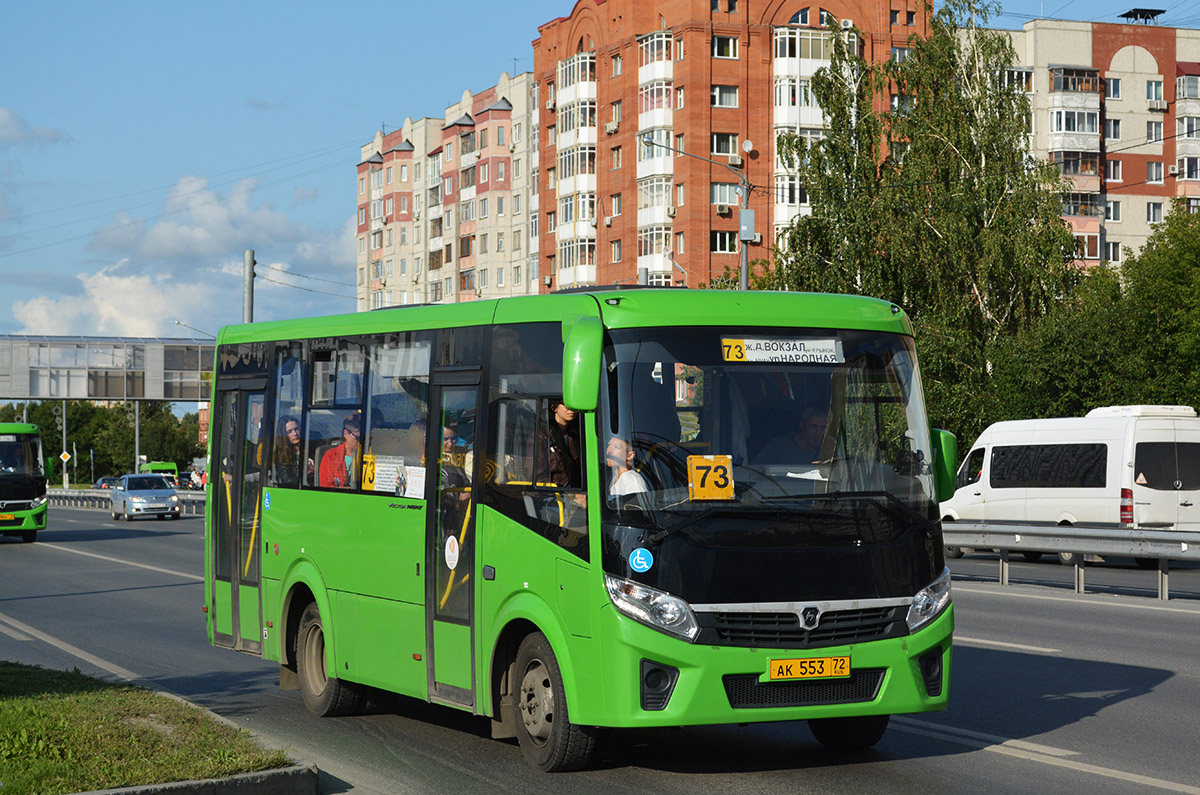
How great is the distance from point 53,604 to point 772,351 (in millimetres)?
14739

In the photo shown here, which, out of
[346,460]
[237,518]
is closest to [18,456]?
[237,518]

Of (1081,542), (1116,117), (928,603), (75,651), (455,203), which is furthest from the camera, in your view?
(455,203)

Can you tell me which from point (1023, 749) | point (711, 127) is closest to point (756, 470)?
point (1023, 749)

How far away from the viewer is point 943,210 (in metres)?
46.4

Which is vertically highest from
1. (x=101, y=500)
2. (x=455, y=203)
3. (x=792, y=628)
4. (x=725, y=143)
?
(x=455, y=203)

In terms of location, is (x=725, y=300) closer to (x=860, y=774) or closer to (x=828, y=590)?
(x=828, y=590)

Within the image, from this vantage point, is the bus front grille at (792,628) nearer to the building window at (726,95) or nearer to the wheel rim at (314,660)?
the wheel rim at (314,660)

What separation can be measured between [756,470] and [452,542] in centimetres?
209

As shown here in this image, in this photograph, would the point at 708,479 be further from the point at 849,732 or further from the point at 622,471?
the point at 849,732

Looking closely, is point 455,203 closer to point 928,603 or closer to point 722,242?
point 722,242

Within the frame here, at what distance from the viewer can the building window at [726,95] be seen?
76956 mm

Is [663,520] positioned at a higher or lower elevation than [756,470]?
lower

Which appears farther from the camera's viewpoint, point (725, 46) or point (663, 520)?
point (725, 46)

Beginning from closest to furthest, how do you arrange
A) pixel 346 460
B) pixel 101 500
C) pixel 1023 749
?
pixel 1023 749 < pixel 346 460 < pixel 101 500
